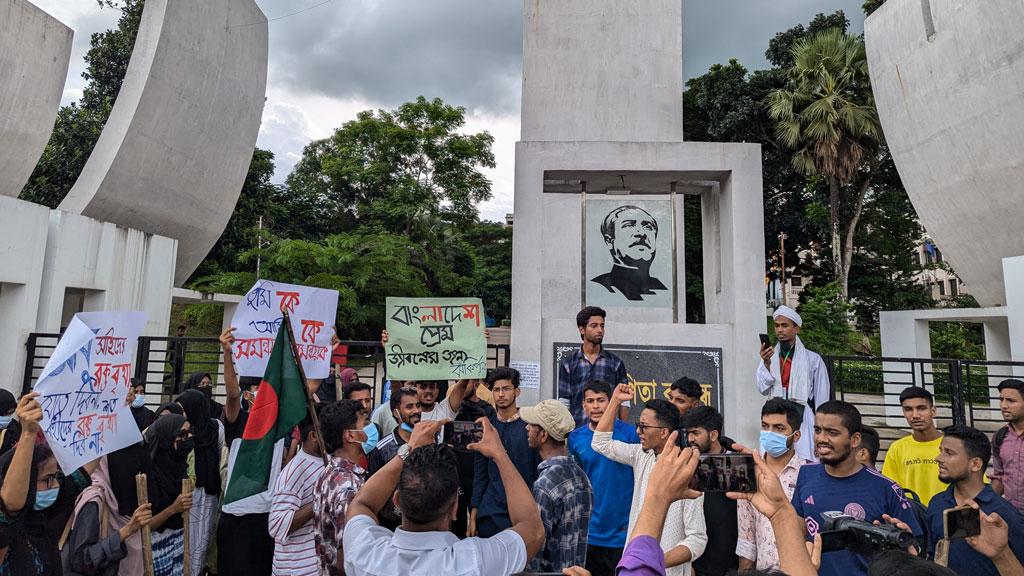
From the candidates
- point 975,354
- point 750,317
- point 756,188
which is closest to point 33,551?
point 750,317

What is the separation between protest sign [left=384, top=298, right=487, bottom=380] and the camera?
4438 mm

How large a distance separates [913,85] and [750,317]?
1091 centimetres

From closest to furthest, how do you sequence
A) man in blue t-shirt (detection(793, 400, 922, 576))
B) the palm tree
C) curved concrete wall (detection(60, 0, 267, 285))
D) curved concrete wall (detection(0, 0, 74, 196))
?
man in blue t-shirt (detection(793, 400, 922, 576)) → curved concrete wall (detection(0, 0, 74, 196)) → curved concrete wall (detection(60, 0, 267, 285)) → the palm tree

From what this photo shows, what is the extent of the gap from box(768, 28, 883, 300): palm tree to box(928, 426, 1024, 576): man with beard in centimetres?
2038

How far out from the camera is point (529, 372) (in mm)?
6707

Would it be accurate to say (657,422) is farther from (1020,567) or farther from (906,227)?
(906,227)

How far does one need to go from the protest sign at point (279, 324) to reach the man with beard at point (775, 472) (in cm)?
308

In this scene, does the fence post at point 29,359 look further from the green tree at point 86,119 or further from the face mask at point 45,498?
the green tree at point 86,119

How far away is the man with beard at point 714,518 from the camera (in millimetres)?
3193

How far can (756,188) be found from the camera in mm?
7133

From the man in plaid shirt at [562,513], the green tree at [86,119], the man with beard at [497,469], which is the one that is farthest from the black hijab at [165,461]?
the green tree at [86,119]

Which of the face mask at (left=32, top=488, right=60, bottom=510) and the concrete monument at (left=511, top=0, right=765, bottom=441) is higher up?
the concrete monument at (left=511, top=0, right=765, bottom=441)

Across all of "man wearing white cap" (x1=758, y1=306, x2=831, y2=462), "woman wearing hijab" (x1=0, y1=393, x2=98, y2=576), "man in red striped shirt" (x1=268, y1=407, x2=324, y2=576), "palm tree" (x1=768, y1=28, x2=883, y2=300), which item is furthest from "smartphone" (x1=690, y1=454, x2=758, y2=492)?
"palm tree" (x1=768, y1=28, x2=883, y2=300)

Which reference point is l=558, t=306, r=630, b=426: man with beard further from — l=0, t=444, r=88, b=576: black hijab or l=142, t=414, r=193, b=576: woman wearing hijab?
l=0, t=444, r=88, b=576: black hijab
